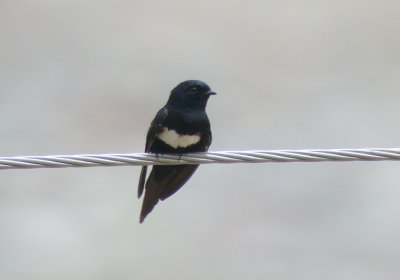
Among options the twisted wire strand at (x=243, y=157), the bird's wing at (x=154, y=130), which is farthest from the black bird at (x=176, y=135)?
the twisted wire strand at (x=243, y=157)

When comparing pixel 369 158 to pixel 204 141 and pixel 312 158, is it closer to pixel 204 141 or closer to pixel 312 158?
pixel 312 158

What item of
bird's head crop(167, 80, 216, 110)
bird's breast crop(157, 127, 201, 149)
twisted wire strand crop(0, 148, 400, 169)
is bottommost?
twisted wire strand crop(0, 148, 400, 169)

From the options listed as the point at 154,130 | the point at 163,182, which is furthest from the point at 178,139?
the point at 163,182

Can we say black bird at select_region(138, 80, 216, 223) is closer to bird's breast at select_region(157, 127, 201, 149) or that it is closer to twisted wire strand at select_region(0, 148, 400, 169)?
bird's breast at select_region(157, 127, 201, 149)

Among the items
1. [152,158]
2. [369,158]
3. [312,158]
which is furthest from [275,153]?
[152,158]

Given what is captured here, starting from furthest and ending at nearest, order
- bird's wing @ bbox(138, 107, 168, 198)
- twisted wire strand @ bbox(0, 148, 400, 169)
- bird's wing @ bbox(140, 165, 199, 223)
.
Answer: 1. bird's wing @ bbox(140, 165, 199, 223)
2. bird's wing @ bbox(138, 107, 168, 198)
3. twisted wire strand @ bbox(0, 148, 400, 169)

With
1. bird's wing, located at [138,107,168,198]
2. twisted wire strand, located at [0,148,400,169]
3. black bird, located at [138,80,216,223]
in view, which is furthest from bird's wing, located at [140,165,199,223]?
twisted wire strand, located at [0,148,400,169]

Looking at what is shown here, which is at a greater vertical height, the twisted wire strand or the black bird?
the black bird

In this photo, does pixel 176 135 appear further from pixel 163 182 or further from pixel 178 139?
pixel 163 182

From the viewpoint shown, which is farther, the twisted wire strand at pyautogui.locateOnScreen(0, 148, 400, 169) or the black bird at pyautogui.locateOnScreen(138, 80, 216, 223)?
the black bird at pyautogui.locateOnScreen(138, 80, 216, 223)
